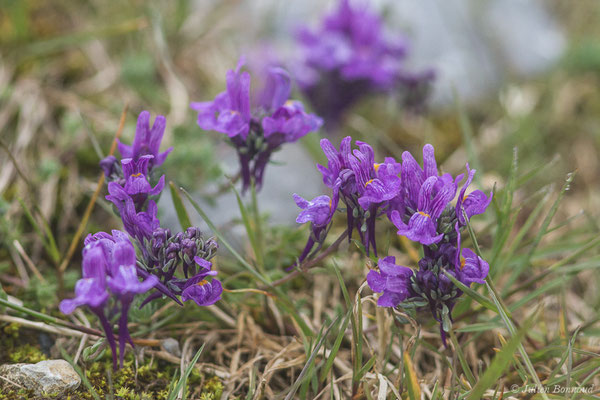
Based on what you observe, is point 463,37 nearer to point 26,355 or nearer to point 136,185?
point 136,185

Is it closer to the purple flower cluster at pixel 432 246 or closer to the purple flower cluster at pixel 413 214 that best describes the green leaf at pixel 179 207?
the purple flower cluster at pixel 413 214

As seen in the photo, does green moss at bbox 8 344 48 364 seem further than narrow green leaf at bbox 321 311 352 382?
Yes

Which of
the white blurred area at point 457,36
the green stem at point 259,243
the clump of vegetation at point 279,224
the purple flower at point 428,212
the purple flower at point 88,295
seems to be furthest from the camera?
the white blurred area at point 457,36

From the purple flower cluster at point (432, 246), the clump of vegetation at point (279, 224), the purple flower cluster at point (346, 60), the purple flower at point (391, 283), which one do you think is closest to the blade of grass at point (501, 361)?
the clump of vegetation at point (279, 224)

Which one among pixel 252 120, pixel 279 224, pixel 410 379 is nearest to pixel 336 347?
pixel 410 379

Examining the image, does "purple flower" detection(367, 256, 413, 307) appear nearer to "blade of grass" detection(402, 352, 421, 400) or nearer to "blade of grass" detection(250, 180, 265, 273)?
"blade of grass" detection(402, 352, 421, 400)

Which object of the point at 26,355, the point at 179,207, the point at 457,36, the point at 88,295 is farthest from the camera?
the point at 457,36

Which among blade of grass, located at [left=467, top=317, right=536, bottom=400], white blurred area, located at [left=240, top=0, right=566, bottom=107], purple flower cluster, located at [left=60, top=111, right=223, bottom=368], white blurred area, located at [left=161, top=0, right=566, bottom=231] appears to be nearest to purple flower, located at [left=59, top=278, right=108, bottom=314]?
purple flower cluster, located at [left=60, top=111, right=223, bottom=368]
